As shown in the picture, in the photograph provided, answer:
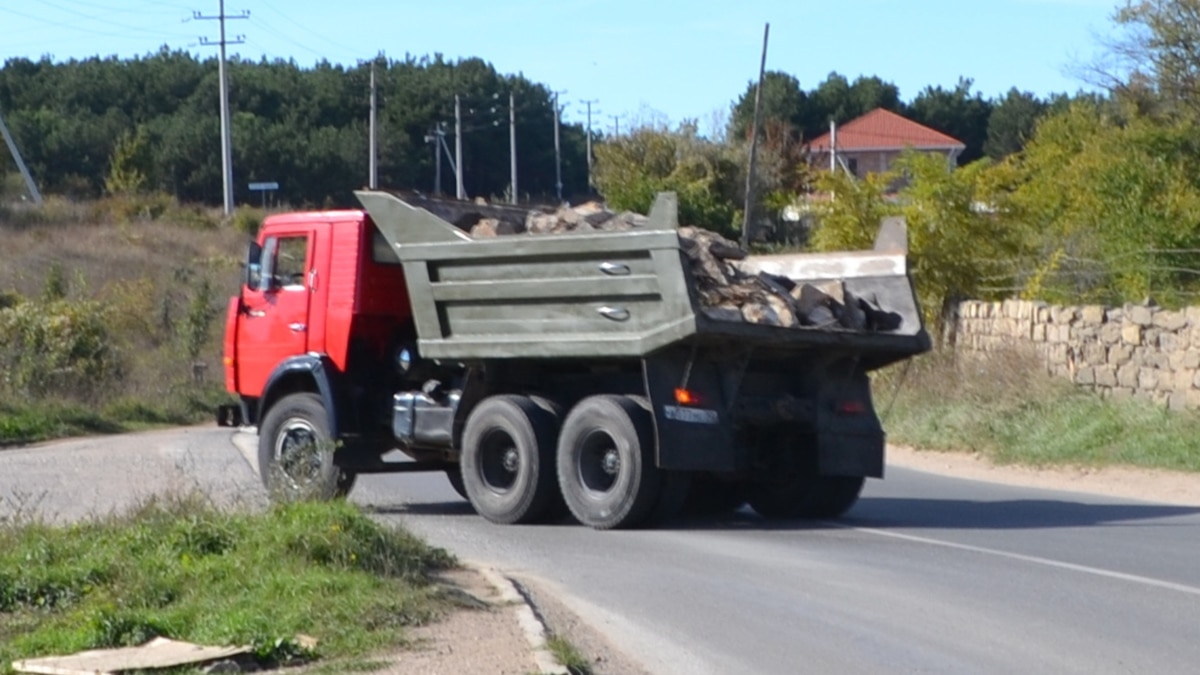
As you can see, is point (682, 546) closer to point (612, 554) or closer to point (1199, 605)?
point (612, 554)

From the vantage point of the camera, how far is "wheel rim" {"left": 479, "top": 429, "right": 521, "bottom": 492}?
539 inches

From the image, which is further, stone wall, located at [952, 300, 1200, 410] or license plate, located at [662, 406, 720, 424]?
stone wall, located at [952, 300, 1200, 410]

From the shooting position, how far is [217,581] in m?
8.91

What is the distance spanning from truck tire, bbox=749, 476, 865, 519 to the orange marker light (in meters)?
1.72

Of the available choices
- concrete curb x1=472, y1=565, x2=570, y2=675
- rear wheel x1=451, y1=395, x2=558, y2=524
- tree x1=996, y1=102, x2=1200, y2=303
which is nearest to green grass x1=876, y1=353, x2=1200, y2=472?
tree x1=996, y1=102, x2=1200, y2=303

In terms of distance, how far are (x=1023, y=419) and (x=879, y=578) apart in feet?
37.7

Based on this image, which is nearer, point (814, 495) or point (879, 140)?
point (814, 495)

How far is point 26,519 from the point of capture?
11.2 m

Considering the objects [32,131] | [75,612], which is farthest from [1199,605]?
[32,131]

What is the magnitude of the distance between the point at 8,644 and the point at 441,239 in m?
6.36

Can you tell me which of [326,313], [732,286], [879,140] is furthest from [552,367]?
[879,140]

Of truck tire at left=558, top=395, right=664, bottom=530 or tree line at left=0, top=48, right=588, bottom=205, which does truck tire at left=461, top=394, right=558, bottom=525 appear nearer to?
truck tire at left=558, top=395, right=664, bottom=530

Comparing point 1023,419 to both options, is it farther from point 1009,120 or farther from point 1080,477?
point 1009,120

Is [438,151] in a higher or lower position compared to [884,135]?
lower
